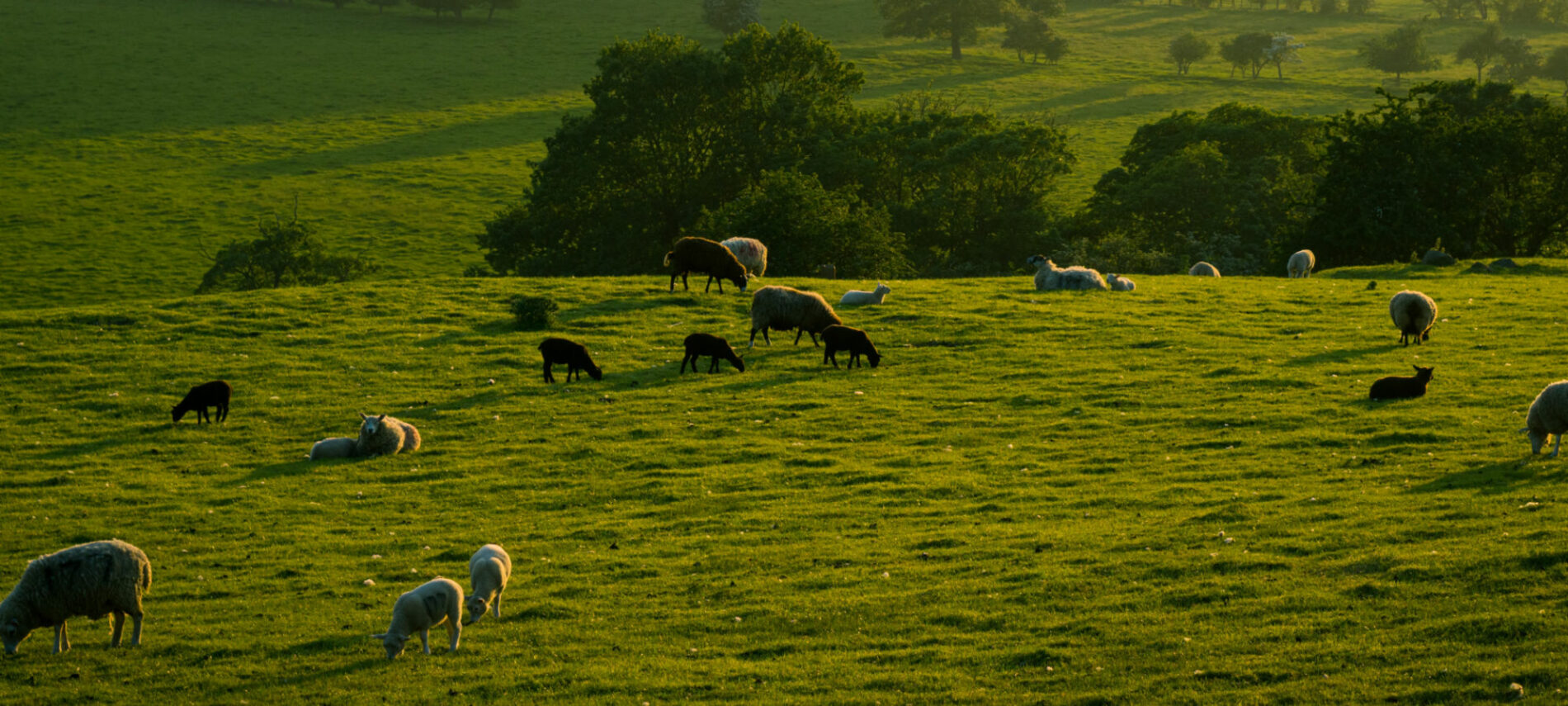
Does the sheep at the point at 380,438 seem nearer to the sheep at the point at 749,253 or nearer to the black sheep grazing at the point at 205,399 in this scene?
the black sheep grazing at the point at 205,399

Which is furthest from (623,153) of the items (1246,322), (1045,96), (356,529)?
(1045,96)

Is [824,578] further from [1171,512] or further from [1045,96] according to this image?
[1045,96]

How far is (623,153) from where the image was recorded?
58875 mm

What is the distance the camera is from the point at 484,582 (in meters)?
14.2

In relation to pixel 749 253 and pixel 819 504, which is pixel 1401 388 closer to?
pixel 819 504

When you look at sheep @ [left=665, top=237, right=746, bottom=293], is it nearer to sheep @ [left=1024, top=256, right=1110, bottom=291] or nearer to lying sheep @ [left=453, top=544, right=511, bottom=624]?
sheep @ [left=1024, top=256, right=1110, bottom=291]

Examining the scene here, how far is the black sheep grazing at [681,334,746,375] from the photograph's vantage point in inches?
1067

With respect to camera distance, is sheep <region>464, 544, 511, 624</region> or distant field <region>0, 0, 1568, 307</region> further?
distant field <region>0, 0, 1568, 307</region>

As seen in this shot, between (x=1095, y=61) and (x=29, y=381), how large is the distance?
11185cm

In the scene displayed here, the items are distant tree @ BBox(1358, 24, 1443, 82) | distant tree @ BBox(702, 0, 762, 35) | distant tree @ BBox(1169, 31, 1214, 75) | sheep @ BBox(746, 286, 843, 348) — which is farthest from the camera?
distant tree @ BBox(702, 0, 762, 35)

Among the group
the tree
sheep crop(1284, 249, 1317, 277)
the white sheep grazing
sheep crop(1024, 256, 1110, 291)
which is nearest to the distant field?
the tree

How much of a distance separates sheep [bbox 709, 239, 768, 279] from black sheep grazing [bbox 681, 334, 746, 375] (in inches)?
419

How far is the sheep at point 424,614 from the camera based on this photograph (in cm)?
1307

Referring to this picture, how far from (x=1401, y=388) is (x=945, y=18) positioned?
348 feet
